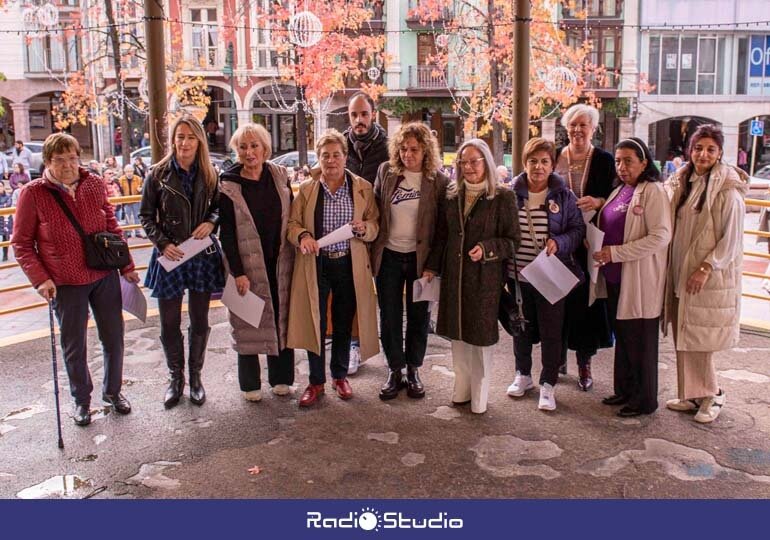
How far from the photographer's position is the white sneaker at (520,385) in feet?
16.3

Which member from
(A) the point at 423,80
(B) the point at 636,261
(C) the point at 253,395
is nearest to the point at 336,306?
(C) the point at 253,395

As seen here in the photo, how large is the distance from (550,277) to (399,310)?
0.95 metres

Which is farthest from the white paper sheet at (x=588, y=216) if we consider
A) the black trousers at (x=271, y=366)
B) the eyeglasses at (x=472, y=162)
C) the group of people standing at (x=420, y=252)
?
the black trousers at (x=271, y=366)

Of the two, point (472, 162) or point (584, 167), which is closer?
point (472, 162)

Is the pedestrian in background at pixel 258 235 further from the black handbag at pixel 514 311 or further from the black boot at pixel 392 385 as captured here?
the black handbag at pixel 514 311

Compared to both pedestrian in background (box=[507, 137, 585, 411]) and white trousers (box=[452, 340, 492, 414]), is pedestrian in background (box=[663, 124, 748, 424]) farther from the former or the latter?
white trousers (box=[452, 340, 492, 414])

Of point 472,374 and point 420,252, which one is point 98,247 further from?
point 472,374

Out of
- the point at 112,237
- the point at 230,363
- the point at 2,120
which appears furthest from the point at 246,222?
the point at 2,120

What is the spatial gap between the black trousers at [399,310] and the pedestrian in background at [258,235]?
586mm

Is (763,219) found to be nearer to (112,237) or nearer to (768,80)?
(112,237)

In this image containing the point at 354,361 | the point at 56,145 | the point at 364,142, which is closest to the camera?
the point at 56,145

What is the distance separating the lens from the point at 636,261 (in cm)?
447

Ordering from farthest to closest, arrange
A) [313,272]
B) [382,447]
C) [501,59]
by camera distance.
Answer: [501,59] → [313,272] → [382,447]

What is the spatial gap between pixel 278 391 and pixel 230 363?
82 centimetres
